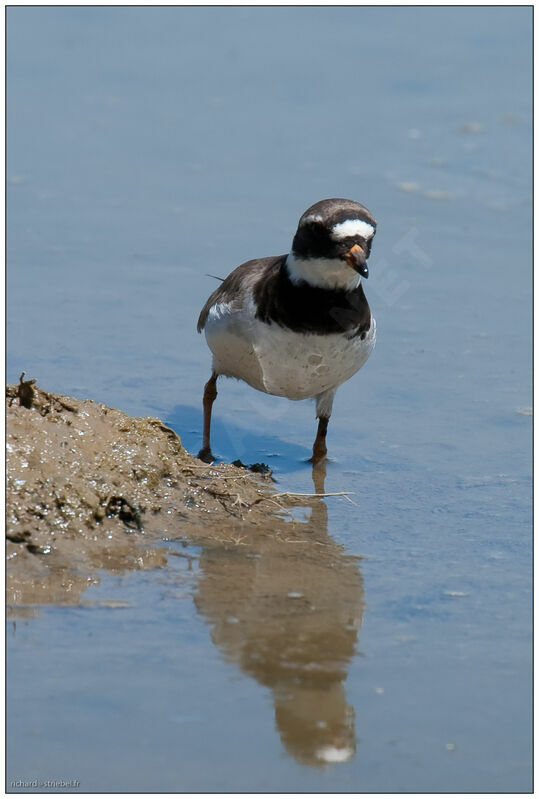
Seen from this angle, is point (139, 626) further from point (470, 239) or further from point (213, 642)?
point (470, 239)

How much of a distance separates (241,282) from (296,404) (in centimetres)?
191

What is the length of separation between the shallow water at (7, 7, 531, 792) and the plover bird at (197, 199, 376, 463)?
81 cm

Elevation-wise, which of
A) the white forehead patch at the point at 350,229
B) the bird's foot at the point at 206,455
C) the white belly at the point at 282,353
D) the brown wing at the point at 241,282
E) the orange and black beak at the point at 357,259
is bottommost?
the bird's foot at the point at 206,455

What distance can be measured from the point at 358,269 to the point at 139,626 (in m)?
2.53

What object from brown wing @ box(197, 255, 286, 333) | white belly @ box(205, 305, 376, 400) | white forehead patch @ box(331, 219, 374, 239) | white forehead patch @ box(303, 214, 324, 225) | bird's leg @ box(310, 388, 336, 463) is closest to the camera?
white forehead patch @ box(331, 219, 374, 239)

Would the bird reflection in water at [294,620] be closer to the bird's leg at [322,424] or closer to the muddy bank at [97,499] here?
the muddy bank at [97,499]

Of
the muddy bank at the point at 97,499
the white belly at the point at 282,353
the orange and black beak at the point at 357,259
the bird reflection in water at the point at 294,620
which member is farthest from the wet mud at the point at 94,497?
the orange and black beak at the point at 357,259

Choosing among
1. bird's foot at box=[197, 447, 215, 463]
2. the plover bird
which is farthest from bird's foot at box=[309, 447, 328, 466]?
bird's foot at box=[197, 447, 215, 463]

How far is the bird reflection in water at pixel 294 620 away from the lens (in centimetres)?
463

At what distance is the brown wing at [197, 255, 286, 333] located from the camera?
7652 mm

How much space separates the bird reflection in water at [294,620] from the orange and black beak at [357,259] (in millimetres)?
1496

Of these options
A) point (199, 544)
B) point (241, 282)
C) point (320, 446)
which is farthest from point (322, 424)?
point (199, 544)

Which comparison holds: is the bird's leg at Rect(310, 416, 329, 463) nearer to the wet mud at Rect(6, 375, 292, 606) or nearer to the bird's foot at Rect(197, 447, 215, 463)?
the bird's foot at Rect(197, 447, 215, 463)

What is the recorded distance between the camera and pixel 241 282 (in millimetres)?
7797
